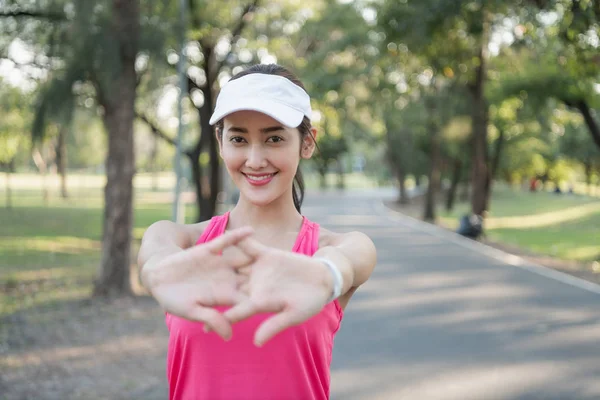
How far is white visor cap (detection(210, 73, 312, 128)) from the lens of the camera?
191 centimetres

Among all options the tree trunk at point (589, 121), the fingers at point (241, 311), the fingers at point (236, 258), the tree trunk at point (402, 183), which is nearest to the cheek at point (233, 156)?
the fingers at point (236, 258)

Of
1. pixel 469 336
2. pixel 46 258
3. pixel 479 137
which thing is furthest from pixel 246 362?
pixel 479 137

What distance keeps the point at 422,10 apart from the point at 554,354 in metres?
7.60

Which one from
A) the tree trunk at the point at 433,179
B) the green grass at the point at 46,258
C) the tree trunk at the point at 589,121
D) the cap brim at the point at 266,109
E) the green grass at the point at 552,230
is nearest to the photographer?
the cap brim at the point at 266,109

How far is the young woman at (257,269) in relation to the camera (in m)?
1.61

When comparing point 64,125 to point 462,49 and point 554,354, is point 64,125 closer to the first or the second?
point 554,354

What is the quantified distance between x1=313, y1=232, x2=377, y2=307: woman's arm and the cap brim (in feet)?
1.11

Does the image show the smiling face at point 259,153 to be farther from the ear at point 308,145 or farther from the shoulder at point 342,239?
the shoulder at point 342,239

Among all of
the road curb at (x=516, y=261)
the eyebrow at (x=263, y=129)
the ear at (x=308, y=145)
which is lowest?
the road curb at (x=516, y=261)

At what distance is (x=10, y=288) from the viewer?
43.0ft

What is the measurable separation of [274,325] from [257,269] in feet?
0.43

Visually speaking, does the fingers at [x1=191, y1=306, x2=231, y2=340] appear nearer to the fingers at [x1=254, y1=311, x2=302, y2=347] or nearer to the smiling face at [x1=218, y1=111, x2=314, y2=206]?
the fingers at [x1=254, y1=311, x2=302, y2=347]

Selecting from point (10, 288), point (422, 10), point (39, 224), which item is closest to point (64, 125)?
point (10, 288)

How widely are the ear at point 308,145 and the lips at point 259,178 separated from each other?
0.62 feet
